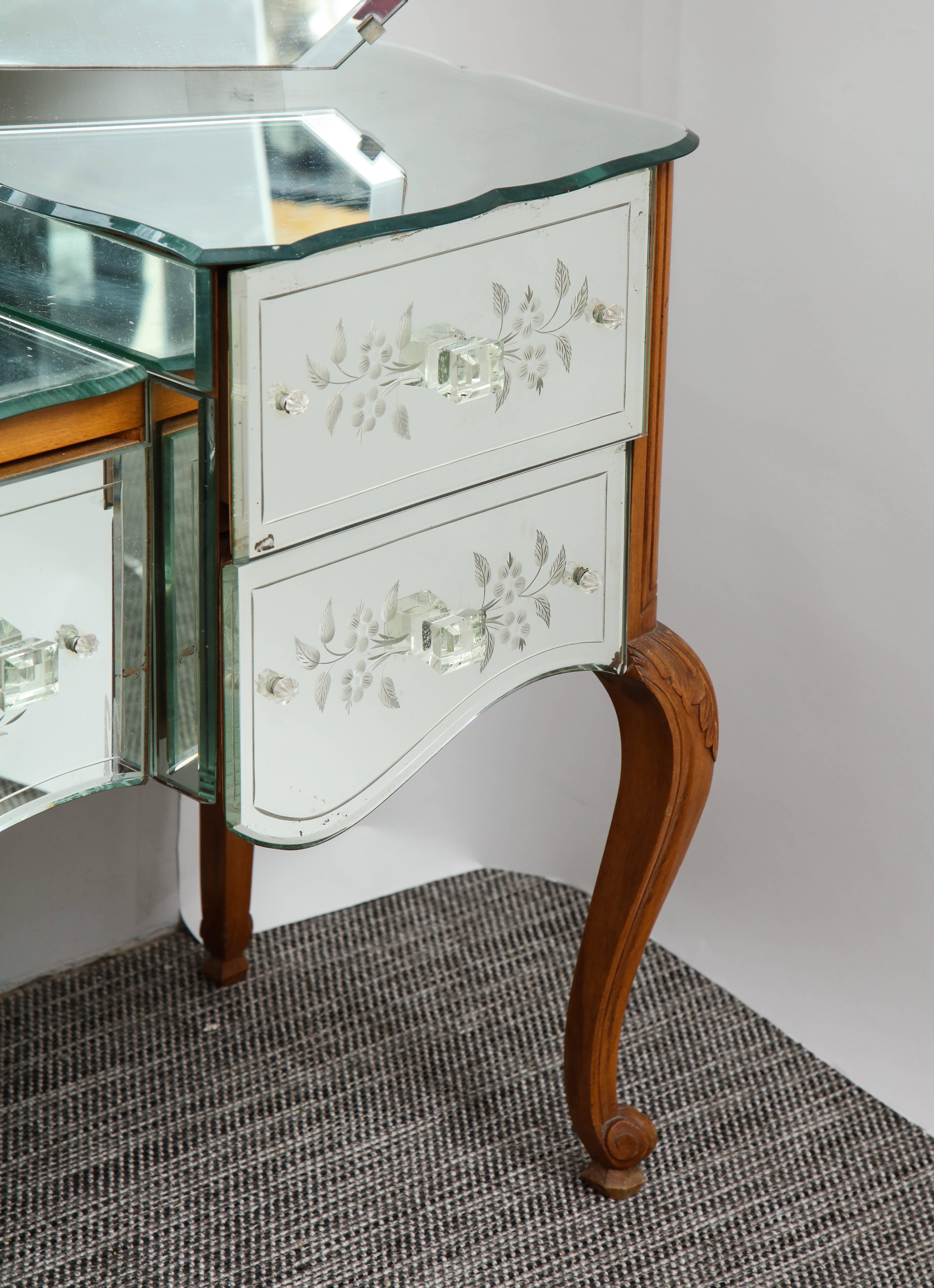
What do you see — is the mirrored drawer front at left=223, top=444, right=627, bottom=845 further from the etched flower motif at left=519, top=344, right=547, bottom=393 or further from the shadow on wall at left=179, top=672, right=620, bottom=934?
the shadow on wall at left=179, top=672, right=620, bottom=934

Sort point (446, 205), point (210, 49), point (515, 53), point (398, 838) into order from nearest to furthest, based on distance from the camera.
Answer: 1. point (446, 205)
2. point (210, 49)
3. point (515, 53)
4. point (398, 838)

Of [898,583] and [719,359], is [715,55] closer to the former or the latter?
[719,359]

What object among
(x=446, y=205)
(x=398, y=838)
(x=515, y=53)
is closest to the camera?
(x=446, y=205)

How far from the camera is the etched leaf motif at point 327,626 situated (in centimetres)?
75

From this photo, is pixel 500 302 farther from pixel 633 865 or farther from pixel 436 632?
pixel 633 865

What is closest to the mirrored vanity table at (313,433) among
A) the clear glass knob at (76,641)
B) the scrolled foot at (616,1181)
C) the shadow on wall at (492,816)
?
the clear glass knob at (76,641)

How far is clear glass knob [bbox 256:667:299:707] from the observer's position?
732 mm

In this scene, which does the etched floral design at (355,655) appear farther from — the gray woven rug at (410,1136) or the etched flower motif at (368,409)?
the gray woven rug at (410,1136)

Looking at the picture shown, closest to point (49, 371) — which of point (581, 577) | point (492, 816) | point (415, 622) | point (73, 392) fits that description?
point (73, 392)

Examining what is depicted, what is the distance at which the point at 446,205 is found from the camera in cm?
72

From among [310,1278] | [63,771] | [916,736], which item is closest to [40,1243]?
[310,1278]

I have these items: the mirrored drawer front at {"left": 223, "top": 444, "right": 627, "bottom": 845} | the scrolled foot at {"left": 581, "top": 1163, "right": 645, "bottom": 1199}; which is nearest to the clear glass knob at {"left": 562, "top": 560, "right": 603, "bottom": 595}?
the mirrored drawer front at {"left": 223, "top": 444, "right": 627, "bottom": 845}

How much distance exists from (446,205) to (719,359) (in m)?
0.56

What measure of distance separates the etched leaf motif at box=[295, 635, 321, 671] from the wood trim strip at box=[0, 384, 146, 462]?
0.13 m
